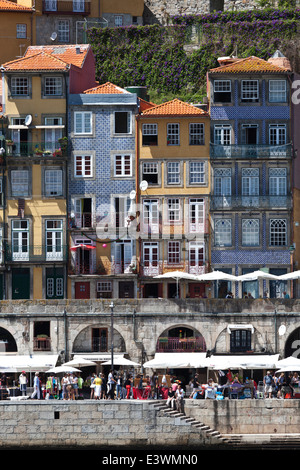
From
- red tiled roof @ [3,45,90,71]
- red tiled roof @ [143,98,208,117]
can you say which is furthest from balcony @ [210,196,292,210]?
red tiled roof @ [3,45,90,71]

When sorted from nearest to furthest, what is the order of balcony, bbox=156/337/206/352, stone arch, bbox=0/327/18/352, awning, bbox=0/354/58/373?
awning, bbox=0/354/58/373, balcony, bbox=156/337/206/352, stone arch, bbox=0/327/18/352

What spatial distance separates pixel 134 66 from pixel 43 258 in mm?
19419

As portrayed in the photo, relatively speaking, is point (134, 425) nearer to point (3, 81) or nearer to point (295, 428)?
point (295, 428)

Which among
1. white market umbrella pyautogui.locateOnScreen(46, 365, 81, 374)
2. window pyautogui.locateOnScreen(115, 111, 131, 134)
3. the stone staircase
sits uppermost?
window pyautogui.locateOnScreen(115, 111, 131, 134)

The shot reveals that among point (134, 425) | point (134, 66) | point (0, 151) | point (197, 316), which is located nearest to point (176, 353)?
point (197, 316)

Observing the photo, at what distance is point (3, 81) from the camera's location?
8744 cm

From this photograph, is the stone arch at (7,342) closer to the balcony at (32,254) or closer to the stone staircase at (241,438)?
the balcony at (32,254)

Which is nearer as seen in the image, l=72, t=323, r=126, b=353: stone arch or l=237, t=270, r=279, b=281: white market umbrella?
l=72, t=323, r=126, b=353: stone arch

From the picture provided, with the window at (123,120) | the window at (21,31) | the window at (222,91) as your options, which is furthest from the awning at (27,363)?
the window at (21,31)

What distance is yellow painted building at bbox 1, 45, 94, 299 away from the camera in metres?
85.8

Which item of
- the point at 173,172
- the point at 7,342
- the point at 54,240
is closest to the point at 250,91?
the point at 173,172

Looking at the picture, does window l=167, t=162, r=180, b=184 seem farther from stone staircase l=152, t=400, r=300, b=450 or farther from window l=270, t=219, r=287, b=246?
stone staircase l=152, t=400, r=300, b=450

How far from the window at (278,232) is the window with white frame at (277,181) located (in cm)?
149

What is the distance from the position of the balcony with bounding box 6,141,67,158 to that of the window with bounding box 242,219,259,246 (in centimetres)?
986
